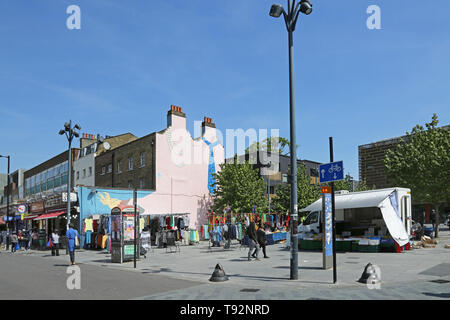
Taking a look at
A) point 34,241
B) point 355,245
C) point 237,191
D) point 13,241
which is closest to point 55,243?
point 34,241

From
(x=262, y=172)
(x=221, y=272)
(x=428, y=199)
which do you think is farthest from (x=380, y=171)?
(x=221, y=272)

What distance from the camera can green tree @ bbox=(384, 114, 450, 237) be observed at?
26312 millimetres

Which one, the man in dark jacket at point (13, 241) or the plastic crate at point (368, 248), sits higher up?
the plastic crate at point (368, 248)

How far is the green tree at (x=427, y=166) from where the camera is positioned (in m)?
26.3

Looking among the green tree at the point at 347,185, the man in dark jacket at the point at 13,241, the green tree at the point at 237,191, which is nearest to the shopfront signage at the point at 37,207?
the man in dark jacket at the point at 13,241

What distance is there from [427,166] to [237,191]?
50.6 feet

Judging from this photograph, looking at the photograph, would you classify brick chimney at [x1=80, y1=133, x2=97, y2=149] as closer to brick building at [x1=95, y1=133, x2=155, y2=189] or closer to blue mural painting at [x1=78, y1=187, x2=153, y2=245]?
brick building at [x1=95, y1=133, x2=155, y2=189]

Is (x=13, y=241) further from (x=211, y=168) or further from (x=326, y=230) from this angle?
(x=326, y=230)

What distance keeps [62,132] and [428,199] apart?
25.3m

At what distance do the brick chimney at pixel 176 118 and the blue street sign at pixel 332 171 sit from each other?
965 inches

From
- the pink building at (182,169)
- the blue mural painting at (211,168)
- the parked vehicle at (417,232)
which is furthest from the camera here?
the blue mural painting at (211,168)

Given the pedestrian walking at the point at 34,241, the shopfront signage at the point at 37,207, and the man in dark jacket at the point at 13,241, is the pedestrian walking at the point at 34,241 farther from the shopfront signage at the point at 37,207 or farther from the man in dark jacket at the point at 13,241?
the shopfront signage at the point at 37,207

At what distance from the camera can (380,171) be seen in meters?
55.5

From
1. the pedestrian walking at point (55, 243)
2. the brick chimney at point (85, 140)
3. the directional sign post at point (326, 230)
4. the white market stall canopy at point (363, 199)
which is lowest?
the pedestrian walking at point (55, 243)
